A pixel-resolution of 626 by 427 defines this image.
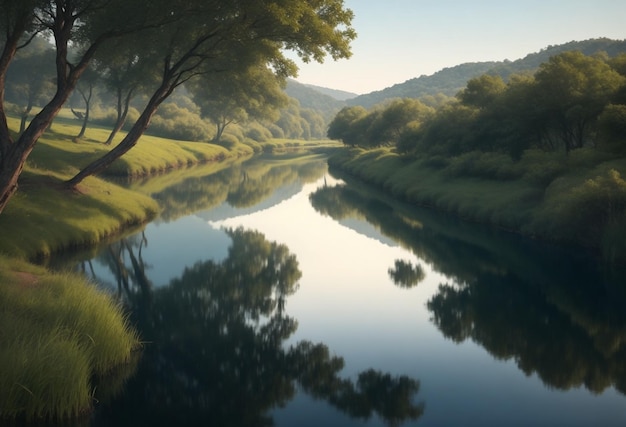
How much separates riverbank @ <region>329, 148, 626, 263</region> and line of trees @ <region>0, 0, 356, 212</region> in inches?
663

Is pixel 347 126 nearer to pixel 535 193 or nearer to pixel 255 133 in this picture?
pixel 255 133

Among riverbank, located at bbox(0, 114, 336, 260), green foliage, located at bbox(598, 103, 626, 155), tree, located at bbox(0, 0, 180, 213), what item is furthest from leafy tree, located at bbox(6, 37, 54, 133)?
green foliage, located at bbox(598, 103, 626, 155)

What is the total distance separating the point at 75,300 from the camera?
15.3m

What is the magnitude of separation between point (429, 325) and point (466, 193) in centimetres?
2962

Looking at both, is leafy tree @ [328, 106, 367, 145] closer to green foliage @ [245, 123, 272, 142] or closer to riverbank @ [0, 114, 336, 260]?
green foliage @ [245, 123, 272, 142]

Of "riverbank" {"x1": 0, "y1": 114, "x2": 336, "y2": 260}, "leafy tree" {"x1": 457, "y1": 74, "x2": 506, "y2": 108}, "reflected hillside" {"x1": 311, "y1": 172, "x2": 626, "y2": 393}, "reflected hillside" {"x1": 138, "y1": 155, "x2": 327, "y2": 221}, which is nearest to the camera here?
"reflected hillside" {"x1": 311, "y1": 172, "x2": 626, "y2": 393}

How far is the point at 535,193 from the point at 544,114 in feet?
44.7

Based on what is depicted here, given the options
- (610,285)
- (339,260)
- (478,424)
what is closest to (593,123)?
(610,285)

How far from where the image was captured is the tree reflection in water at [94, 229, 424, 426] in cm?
1267

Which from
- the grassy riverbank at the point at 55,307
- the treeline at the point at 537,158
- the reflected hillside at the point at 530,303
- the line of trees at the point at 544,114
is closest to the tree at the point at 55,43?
the grassy riverbank at the point at 55,307

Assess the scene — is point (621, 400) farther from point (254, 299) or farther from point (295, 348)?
point (254, 299)

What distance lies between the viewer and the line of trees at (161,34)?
22.1 m

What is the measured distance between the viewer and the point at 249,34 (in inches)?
1156

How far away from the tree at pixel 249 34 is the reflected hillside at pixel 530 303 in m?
14.1
